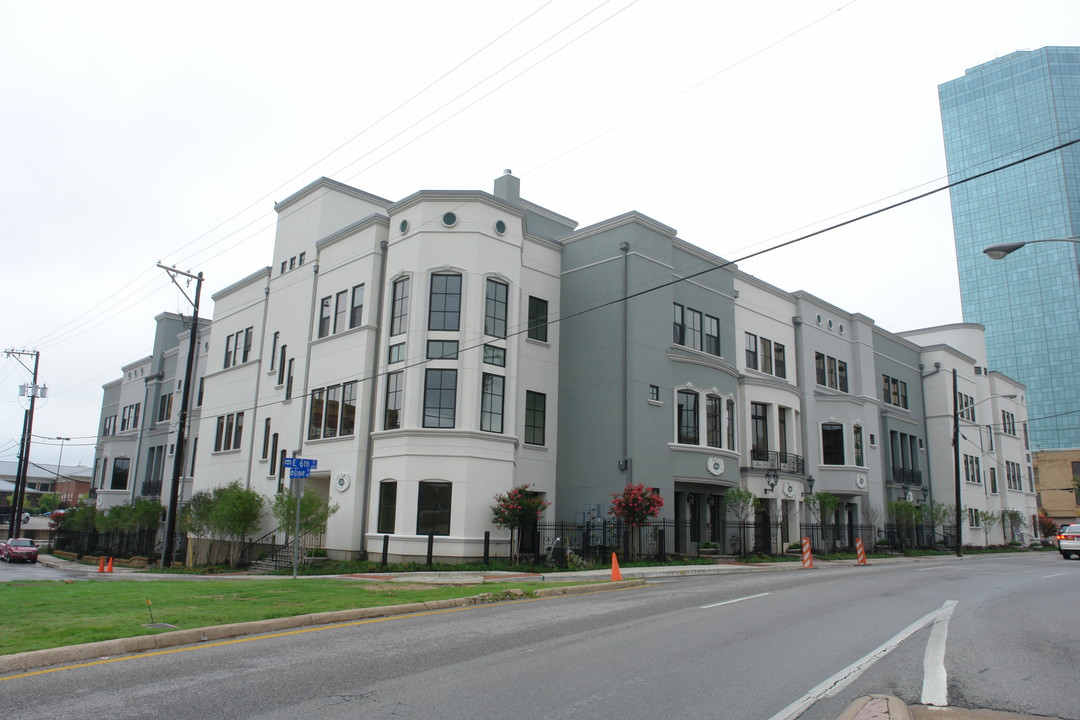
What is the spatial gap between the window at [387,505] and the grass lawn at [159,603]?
26.4 ft

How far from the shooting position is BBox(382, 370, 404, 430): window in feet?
87.1

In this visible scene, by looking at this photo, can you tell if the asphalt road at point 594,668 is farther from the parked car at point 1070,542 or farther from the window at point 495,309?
the parked car at point 1070,542

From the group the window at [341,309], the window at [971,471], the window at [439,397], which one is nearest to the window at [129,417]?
the window at [341,309]

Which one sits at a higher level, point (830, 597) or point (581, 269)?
point (581, 269)

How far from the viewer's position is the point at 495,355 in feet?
89.5

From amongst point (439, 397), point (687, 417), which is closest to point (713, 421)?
point (687, 417)

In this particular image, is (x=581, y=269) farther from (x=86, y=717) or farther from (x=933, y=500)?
(x=933, y=500)

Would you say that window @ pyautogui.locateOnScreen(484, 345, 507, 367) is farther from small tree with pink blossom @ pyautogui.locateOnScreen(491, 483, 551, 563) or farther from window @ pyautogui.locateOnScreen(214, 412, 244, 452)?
window @ pyautogui.locateOnScreen(214, 412, 244, 452)

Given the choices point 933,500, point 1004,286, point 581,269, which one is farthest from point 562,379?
point 1004,286

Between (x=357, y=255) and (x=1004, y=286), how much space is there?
16065 cm

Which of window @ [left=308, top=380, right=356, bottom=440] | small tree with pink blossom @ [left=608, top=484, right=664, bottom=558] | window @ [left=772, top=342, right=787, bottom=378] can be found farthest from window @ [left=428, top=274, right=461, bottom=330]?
window @ [left=772, top=342, right=787, bottom=378]

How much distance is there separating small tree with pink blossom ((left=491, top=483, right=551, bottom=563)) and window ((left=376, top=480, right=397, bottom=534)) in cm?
349

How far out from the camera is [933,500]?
47500 mm

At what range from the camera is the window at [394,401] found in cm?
2656
